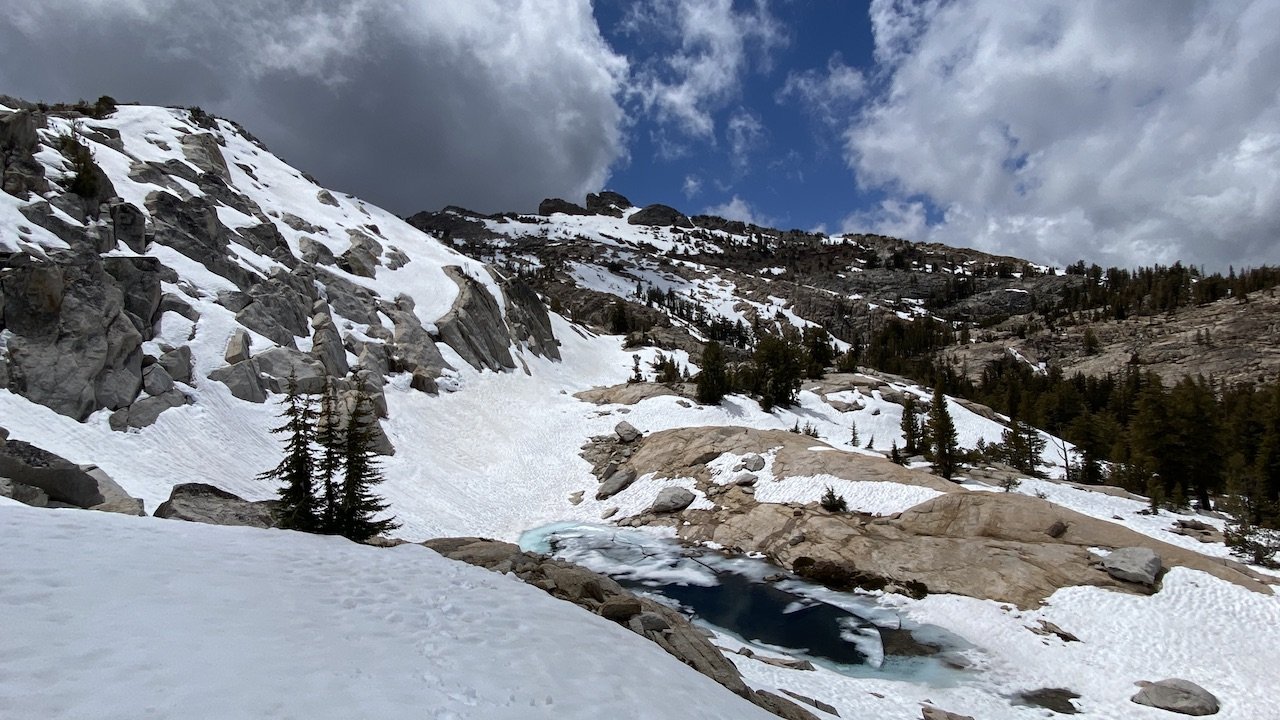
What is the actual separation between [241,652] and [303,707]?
1.35 metres

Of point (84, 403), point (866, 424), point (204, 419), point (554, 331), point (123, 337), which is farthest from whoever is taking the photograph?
point (554, 331)

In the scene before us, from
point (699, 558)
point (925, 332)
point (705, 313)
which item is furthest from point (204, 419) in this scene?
point (925, 332)

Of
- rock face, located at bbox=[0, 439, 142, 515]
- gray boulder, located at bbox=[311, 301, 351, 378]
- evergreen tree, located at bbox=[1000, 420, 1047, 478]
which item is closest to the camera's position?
rock face, located at bbox=[0, 439, 142, 515]

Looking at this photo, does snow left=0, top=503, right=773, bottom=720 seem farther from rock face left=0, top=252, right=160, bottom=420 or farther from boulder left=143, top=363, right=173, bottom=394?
boulder left=143, top=363, right=173, bottom=394

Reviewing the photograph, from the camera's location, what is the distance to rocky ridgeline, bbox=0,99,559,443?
17922mm

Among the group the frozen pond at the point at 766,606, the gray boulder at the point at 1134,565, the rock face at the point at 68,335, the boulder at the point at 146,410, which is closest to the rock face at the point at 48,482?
the rock face at the point at 68,335

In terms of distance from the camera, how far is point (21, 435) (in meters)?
14.8

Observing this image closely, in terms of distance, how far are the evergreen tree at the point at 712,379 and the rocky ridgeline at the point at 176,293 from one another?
61.4ft

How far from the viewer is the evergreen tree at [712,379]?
158 ft

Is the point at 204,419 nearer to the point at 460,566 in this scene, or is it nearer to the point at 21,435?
the point at 21,435

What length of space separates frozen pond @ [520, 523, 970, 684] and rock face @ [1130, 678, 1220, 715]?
14.3ft

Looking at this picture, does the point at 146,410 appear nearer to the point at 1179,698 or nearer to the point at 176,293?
the point at 176,293

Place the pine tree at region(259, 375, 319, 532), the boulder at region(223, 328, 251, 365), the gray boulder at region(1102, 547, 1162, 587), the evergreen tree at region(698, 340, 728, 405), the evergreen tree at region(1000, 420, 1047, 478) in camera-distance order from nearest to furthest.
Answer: the pine tree at region(259, 375, 319, 532) < the gray boulder at region(1102, 547, 1162, 587) < the boulder at region(223, 328, 251, 365) < the evergreen tree at region(1000, 420, 1047, 478) < the evergreen tree at region(698, 340, 728, 405)

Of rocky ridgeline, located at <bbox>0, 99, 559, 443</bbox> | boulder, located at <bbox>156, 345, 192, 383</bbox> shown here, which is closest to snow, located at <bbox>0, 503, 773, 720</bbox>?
rocky ridgeline, located at <bbox>0, 99, 559, 443</bbox>
